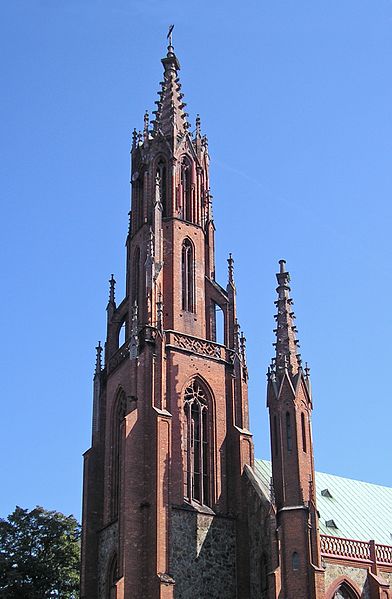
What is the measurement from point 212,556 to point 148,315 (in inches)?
439

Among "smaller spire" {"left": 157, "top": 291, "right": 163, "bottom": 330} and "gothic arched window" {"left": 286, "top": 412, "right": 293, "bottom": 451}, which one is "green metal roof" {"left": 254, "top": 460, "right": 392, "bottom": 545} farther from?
"smaller spire" {"left": 157, "top": 291, "right": 163, "bottom": 330}

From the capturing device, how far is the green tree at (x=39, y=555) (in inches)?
1933

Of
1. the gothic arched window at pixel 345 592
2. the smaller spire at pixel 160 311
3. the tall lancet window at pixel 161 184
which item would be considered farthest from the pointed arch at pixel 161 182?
the gothic arched window at pixel 345 592

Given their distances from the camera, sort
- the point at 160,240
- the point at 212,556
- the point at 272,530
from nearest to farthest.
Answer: the point at 272,530 < the point at 212,556 < the point at 160,240

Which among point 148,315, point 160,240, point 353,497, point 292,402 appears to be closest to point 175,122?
point 160,240

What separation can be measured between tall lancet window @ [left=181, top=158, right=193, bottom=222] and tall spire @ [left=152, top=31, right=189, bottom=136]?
186 cm

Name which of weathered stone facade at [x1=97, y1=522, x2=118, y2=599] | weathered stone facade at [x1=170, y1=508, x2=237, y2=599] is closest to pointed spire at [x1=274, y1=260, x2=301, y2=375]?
weathered stone facade at [x1=170, y1=508, x2=237, y2=599]

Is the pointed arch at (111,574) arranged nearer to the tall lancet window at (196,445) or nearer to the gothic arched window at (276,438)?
the tall lancet window at (196,445)

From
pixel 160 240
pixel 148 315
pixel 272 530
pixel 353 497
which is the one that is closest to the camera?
pixel 272 530

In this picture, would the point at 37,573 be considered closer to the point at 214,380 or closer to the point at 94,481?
the point at 94,481

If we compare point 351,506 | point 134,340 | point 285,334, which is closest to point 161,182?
point 134,340

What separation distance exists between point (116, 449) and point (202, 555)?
6.98 metres

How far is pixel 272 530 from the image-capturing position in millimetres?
40281

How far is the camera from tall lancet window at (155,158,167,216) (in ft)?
168
